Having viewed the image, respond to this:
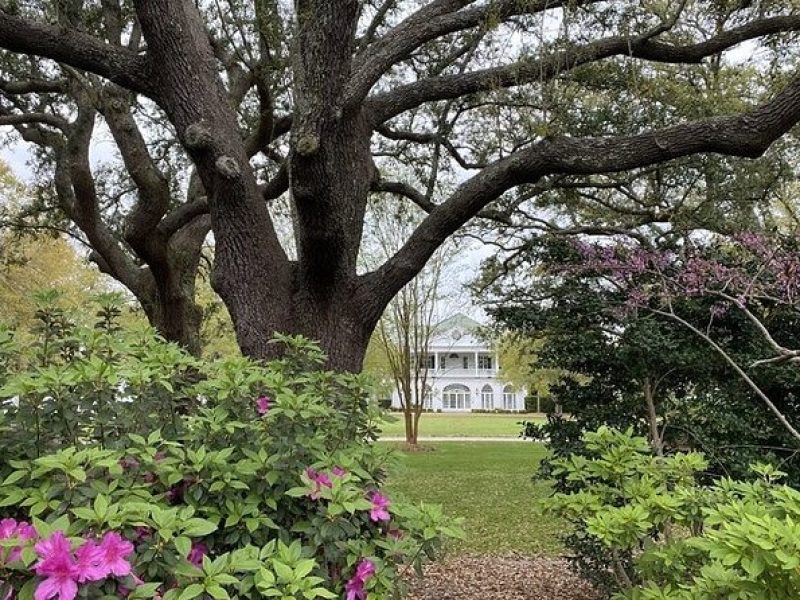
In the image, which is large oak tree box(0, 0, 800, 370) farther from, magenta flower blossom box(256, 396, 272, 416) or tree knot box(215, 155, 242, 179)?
magenta flower blossom box(256, 396, 272, 416)

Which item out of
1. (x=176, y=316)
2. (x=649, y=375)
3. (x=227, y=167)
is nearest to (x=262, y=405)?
(x=227, y=167)

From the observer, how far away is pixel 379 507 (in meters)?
1.94

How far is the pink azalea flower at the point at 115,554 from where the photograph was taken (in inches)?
51.5

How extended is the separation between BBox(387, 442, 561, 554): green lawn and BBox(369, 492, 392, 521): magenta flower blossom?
0.71ft

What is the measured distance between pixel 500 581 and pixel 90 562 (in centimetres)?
440

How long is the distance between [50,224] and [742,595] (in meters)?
10.3

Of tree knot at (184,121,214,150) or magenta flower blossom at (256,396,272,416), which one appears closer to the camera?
magenta flower blossom at (256,396,272,416)

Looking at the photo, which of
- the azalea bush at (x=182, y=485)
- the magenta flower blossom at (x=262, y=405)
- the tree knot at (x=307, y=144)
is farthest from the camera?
the tree knot at (x=307, y=144)

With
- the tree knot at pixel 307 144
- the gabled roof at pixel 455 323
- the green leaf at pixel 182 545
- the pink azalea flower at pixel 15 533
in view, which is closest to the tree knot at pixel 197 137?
the tree knot at pixel 307 144

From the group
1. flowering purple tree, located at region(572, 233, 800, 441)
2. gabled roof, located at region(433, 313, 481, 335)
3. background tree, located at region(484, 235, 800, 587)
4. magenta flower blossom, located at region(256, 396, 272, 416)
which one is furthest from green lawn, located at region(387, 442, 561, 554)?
gabled roof, located at region(433, 313, 481, 335)

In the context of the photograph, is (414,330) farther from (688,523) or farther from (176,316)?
(688,523)

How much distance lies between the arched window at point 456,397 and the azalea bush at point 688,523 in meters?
45.0

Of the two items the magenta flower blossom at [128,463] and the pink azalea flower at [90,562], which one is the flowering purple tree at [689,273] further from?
the pink azalea flower at [90,562]

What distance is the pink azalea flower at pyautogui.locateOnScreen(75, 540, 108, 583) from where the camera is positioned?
128 cm
